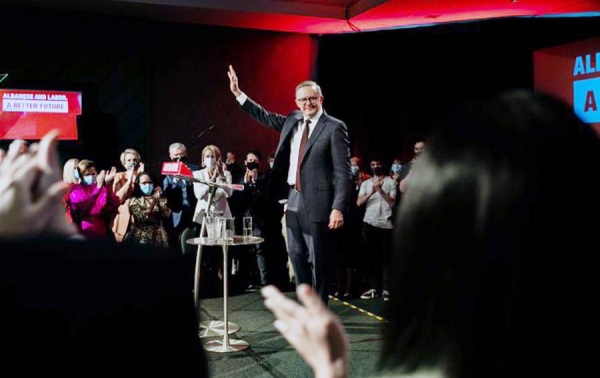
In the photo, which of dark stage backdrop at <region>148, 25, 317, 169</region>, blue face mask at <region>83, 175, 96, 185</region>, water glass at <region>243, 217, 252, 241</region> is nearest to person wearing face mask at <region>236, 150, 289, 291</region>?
blue face mask at <region>83, 175, 96, 185</region>

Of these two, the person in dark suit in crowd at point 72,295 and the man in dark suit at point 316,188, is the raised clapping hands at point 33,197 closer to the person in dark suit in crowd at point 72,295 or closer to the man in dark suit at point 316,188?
the person in dark suit in crowd at point 72,295

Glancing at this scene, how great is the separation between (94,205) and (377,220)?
2.56m

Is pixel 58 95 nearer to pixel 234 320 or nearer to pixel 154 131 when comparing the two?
pixel 154 131

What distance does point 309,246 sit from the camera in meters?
3.87

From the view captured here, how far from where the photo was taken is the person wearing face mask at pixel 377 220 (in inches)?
221

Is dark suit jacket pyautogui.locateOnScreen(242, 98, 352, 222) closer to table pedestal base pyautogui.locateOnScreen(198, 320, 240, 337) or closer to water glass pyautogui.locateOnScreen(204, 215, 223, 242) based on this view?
water glass pyautogui.locateOnScreen(204, 215, 223, 242)

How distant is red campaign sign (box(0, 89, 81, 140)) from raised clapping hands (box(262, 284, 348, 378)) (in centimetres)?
678

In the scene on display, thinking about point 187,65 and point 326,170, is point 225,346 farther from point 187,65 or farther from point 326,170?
point 187,65

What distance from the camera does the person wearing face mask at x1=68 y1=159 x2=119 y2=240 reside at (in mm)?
4867

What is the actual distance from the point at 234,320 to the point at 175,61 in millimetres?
4058

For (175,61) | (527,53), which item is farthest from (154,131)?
(527,53)

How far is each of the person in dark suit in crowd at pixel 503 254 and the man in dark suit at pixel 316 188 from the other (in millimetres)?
3020

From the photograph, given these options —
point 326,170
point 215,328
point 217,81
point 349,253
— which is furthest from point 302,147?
point 217,81

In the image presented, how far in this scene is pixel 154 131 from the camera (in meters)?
7.53
